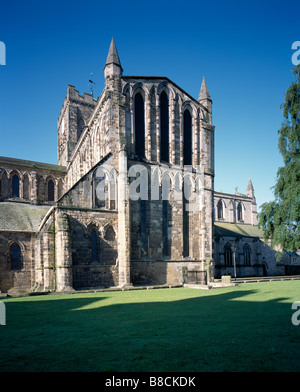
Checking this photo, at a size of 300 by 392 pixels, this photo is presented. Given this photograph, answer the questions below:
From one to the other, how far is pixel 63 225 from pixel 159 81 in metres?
15.7

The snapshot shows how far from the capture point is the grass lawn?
5426mm

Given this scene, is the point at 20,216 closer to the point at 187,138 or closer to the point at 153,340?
the point at 187,138

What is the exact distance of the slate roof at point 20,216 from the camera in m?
28.1

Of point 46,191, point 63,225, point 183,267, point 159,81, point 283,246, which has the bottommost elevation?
point 183,267

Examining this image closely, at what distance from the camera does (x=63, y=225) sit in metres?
21.5

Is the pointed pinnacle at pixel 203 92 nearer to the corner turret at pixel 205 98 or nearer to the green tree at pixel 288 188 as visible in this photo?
the corner turret at pixel 205 98

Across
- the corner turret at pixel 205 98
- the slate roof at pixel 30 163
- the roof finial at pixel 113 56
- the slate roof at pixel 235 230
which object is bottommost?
the slate roof at pixel 235 230

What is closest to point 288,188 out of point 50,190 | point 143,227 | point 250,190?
point 143,227

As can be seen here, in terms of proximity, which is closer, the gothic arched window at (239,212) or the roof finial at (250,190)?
the gothic arched window at (239,212)

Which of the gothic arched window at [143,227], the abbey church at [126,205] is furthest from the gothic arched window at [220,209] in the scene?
the gothic arched window at [143,227]

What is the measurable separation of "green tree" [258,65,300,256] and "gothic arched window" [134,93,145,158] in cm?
1100

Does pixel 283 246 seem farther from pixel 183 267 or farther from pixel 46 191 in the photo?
pixel 46 191

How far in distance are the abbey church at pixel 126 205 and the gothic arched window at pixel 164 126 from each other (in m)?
0.09
